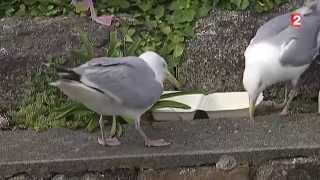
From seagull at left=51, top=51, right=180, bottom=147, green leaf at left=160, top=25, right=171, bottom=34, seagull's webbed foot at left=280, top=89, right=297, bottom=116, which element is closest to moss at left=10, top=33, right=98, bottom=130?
seagull at left=51, top=51, right=180, bottom=147

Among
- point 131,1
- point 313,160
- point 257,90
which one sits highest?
point 131,1

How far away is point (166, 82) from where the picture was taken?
12.2ft

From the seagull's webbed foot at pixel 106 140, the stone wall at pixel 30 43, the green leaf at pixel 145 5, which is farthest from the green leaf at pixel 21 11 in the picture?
the seagull's webbed foot at pixel 106 140

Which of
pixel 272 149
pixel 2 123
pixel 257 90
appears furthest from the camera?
pixel 2 123

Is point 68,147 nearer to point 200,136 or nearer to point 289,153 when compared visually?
point 200,136

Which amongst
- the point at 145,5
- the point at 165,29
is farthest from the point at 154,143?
the point at 145,5

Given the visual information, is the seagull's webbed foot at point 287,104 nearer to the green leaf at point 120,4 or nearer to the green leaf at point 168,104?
the green leaf at point 168,104

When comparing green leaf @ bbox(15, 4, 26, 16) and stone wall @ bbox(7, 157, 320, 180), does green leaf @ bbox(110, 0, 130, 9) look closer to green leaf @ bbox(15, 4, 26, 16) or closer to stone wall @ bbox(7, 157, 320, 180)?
green leaf @ bbox(15, 4, 26, 16)

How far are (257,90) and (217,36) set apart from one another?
61 cm

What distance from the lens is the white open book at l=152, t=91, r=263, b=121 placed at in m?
3.52

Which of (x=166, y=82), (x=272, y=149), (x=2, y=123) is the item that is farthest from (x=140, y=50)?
(x=272, y=149)

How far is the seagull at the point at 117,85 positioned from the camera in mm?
2879

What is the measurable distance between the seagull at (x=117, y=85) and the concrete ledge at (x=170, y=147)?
0.09 meters

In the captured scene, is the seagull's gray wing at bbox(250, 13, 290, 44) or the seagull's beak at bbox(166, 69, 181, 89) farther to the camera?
the seagull's beak at bbox(166, 69, 181, 89)
